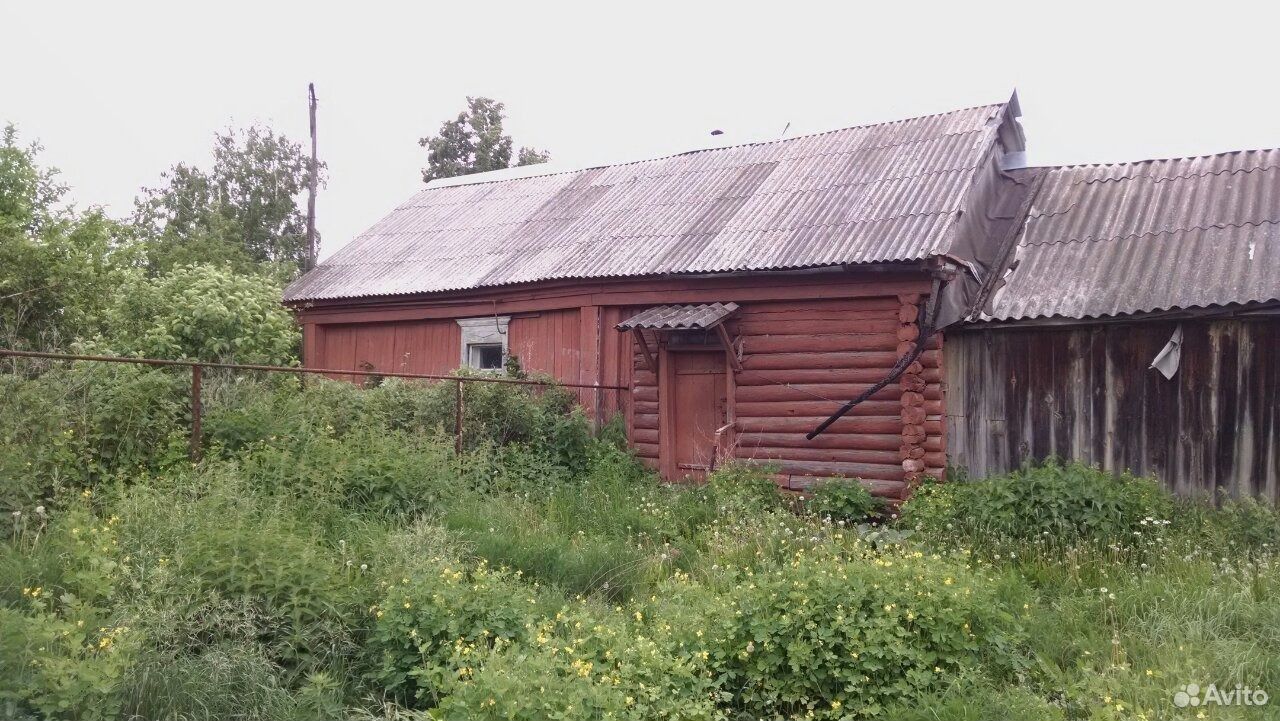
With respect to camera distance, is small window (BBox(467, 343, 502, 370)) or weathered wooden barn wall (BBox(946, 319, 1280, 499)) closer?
weathered wooden barn wall (BBox(946, 319, 1280, 499))

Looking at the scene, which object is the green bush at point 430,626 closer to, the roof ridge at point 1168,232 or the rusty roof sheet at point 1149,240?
the rusty roof sheet at point 1149,240

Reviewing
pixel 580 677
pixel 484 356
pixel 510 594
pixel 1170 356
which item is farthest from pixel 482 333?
pixel 580 677

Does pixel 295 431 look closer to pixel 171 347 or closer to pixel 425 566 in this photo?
pixel 425 566

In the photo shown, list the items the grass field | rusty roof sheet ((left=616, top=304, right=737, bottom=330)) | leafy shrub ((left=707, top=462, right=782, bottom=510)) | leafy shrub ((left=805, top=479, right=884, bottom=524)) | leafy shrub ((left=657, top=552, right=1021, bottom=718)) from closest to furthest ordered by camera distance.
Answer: the grass field
leafy shrub ((left=657, top=552, right=1021, bottom=718))
leafy shrub ((left=707, top=462, right=782, bottom=510))
leafy shrub ((left=805, top=479, right=884, bottom=524))
rusty roof sheet ((left=616, top=304, right=737, bottom=330))

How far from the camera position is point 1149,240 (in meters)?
10.7

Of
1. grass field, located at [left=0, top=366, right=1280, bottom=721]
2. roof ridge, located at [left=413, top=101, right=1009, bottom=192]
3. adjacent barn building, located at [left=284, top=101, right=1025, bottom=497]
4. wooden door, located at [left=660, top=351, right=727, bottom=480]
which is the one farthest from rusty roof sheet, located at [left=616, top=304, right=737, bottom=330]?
roof ridge, located at [left=413, top=101, right=1009, bottom=192]

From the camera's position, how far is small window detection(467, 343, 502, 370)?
1423 cm

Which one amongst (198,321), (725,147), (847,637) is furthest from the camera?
(725,147)

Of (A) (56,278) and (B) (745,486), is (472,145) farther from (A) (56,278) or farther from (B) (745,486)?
(B) (745,486)

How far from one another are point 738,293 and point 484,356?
15.0ft

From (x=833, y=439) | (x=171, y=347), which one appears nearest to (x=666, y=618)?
(x=833, y=439)

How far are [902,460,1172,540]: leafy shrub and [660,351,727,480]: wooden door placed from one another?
300cm

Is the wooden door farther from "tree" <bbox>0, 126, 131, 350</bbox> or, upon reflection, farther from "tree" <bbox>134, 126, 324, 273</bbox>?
"tree" <bbox>134, 126, 324, 273</bbox>

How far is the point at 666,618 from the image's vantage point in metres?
5.82
